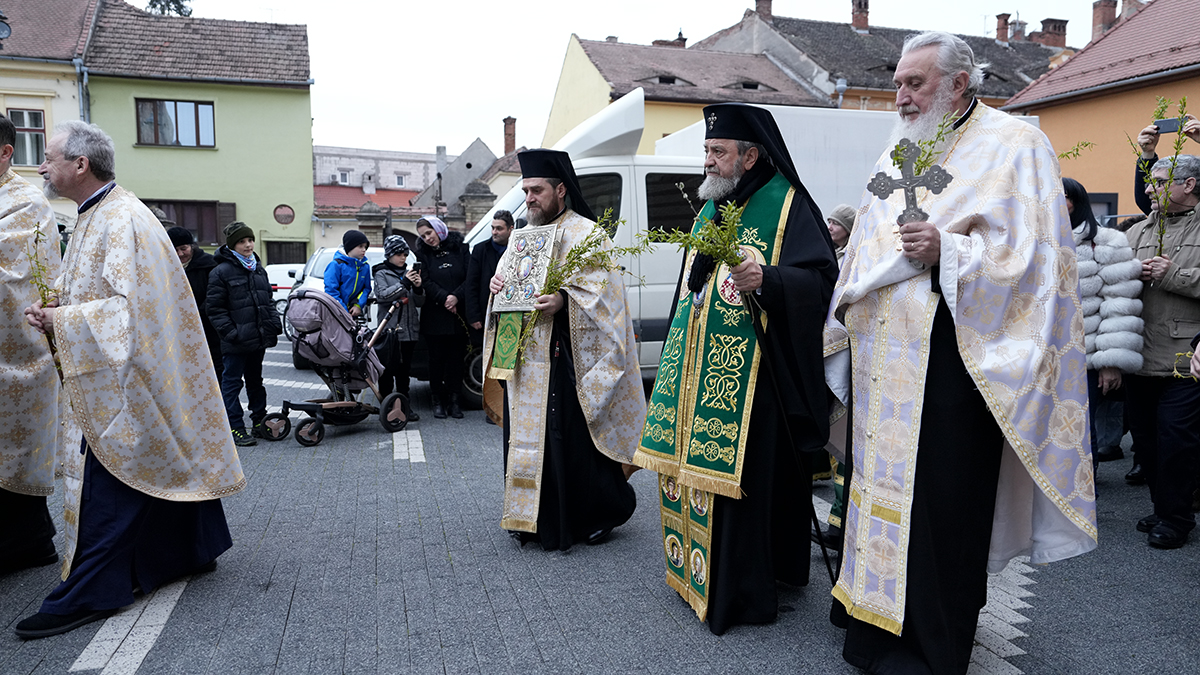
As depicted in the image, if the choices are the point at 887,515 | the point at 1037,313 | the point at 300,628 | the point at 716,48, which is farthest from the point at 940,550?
the point at 716,48

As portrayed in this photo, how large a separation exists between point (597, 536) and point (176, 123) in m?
25.7

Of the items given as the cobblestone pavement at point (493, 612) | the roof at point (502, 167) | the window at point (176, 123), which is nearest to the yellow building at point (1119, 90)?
the cobblestone pavement at point (493, 612)

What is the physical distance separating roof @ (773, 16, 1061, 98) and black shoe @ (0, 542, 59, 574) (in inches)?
1064

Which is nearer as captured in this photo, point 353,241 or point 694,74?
Result: point 353,241

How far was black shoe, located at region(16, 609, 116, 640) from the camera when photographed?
337 centimetres

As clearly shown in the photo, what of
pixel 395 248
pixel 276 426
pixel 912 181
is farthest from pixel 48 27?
pixel 912 181

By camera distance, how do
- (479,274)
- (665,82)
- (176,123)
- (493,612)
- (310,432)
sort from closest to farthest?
(493,612) → (310,432) → (479,274) → (176,123) → (665,82)

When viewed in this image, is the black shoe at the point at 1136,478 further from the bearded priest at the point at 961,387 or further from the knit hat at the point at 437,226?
the knit hat at the point at 437,226

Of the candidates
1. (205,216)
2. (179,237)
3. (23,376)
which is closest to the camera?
(23,376)

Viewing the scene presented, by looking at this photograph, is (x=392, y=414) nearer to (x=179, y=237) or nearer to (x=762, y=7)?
(x=179, y=237)

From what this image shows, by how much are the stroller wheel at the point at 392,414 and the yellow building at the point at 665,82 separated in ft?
62.5

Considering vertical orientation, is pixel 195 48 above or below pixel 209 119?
above

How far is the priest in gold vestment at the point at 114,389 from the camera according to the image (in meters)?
3.53

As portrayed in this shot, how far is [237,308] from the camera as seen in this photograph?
7215mm
